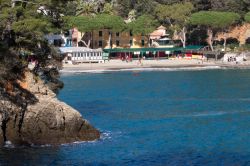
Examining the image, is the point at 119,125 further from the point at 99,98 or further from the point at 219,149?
the point at 99,98

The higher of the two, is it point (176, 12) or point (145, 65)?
point (176, 12)

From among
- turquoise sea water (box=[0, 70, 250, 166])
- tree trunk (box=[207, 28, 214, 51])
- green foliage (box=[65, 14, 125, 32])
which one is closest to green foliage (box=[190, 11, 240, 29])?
tree trunk (box=[207, 28, 214, 51])

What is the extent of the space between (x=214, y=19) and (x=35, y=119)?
306ft

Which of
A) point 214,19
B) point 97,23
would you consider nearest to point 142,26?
point 97,23

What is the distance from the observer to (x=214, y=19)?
136 m

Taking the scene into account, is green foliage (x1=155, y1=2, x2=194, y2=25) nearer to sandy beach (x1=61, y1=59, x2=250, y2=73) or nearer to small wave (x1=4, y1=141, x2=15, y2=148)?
sandy beach (x1=61, y1=59, x2=250, y2=73)

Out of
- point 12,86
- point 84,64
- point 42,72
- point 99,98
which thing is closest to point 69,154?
point 12,86

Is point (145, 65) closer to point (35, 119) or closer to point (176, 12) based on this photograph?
point (176, 12)

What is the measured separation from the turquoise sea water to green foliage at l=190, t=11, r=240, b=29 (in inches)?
1354

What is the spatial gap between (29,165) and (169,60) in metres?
95.1

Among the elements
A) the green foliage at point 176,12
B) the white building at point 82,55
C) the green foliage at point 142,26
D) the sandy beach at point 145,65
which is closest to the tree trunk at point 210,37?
the green foliage at point 176,12

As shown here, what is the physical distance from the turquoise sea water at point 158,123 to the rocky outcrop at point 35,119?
1.43 meters

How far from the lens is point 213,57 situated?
5399 inches

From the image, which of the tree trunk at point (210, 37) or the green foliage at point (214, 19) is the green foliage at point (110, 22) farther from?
the tree trunk at point (210, 37)
